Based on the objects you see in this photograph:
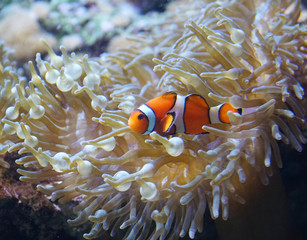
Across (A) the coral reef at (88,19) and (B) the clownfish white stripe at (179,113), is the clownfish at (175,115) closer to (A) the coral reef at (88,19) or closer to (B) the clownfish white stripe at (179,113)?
(B) the clownfish white stripe at (179,113)

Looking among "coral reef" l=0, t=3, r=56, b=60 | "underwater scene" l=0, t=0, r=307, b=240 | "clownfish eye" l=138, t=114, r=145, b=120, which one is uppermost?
"coral reef" l=0, t=3, r=56, b=60

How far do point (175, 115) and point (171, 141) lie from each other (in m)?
0.15

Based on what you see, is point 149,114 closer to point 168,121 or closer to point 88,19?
point 168,121

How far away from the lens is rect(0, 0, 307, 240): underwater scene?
132cm

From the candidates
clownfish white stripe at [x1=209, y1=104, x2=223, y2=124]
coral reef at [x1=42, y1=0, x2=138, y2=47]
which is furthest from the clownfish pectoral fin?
coral reef at [x1=42, y1=0, x2=138, y2=47]

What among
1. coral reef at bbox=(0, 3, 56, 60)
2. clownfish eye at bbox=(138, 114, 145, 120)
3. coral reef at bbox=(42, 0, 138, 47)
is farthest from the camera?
coral reef at bbox=(42, 0, 138, 47)

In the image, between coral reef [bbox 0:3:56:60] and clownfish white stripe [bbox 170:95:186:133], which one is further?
coral reef [bbox 0:3:56:60]

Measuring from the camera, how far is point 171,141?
1.22m

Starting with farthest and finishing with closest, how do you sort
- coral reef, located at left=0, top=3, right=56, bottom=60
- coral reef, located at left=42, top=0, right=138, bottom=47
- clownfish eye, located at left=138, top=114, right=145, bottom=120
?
coral reef, located at left=42, top=0, right=138, bottom=47 → coral reef, located at left=0, top=3, right=56, bottom=60 → clownfish eye, located at left=138, top=114, right=145, bottom=120

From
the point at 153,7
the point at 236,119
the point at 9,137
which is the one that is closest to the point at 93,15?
the point at 153,7

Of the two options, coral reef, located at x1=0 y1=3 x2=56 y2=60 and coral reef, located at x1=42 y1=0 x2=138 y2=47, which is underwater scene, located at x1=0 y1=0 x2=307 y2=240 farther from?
coral reef, located at x1=42 y1=0 x2=138 y2=47

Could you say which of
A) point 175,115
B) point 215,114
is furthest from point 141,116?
point 215,114

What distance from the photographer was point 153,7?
3133 millimetres

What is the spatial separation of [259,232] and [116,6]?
2491mm
